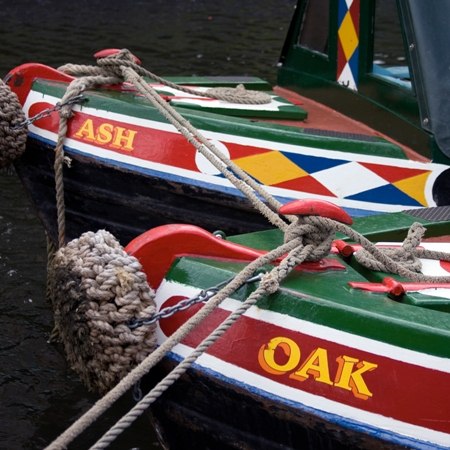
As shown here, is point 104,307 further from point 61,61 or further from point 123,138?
point 61,61

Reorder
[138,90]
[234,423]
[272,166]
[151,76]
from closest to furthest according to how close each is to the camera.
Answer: [234,423], [272,166], [138,90], [151,76]

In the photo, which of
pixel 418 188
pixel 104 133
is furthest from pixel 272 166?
pixel 104 133

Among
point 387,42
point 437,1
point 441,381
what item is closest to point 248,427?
point 441,381

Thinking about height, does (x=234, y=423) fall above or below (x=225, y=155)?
below

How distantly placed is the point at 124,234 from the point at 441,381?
2.89m

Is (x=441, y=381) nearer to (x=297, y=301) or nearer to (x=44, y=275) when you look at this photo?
(x=297, y=301)

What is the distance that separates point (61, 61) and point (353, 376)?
402 inches

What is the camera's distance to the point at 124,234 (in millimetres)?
5773

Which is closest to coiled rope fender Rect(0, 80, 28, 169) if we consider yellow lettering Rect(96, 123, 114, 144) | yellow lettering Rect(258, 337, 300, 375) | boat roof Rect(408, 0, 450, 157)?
yellow lettering Rect(96, 123, 114, 144)

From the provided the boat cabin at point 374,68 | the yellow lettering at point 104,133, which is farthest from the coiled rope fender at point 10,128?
the boat cabin at point 374,68

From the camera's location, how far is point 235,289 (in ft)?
11.2

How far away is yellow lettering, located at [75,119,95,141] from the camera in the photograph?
A: 223 inches

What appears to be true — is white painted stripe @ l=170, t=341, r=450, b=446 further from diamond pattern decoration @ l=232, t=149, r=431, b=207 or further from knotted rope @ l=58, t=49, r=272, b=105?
knotted rope @ l=58, t=49, r=272, b=105

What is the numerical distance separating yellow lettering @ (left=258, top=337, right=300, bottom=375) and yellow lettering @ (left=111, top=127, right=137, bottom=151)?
2446mm
